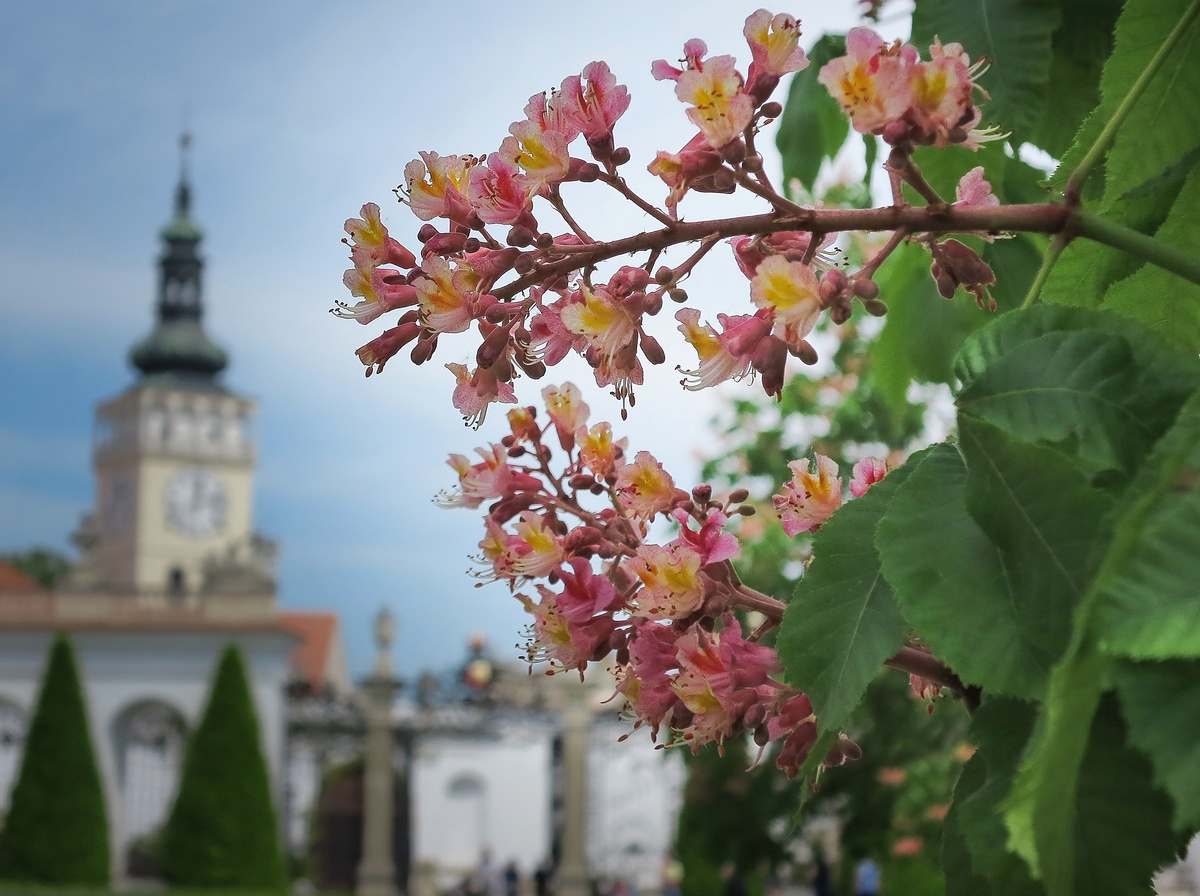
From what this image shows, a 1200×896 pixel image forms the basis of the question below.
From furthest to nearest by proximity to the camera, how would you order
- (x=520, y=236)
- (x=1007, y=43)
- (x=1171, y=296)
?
(x=1007, y=43), (x=1171, y=296), (x=520, y=236)

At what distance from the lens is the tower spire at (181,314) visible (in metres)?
50.6

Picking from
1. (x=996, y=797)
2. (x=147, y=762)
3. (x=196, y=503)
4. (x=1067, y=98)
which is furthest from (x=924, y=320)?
(x=196, y=503)

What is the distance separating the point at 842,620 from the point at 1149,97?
468mm

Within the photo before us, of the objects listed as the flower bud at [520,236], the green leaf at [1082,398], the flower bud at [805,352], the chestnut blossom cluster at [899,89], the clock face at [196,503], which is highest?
the clock face at [196,503]

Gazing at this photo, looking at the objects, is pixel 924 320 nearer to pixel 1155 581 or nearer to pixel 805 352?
pixel 805 352

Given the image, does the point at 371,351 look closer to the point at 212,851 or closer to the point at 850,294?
the point at 850,294

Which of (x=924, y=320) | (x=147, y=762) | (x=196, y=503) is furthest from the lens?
(x=196, y=503)

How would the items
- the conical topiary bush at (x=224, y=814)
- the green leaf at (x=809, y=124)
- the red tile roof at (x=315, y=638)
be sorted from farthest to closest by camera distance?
the red tile roof at (x=315, y=638)
the conical topiary bush at (x=224, y=814)
the green leaf at (x=809, y=124)

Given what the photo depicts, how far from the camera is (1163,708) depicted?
55 cm

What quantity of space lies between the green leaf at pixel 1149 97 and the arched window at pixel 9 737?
91.2 feet

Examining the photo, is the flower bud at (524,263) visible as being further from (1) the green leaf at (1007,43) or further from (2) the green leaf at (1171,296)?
(1) the green leaf at (1007,43)

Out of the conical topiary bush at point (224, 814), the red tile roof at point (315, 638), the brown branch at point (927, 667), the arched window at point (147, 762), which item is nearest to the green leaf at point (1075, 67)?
the brown branch at point (927, 667)

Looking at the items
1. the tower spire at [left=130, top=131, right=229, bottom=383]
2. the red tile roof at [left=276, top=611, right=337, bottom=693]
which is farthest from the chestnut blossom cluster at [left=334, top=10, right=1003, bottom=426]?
the tower spire at [left=130, top=131, right=229, bottom=383]

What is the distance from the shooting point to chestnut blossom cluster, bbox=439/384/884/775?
37.1 inches
